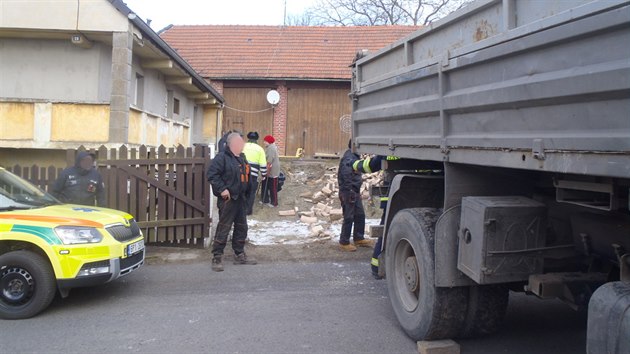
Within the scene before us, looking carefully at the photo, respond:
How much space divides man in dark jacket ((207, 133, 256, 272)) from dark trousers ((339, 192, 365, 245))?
165 cm

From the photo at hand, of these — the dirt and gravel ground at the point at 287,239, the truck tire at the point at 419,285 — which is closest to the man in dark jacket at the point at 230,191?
the dirt and gravel ground at the point at 287,239

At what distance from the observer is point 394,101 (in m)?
4.62

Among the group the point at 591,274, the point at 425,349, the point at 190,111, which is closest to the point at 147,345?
the point at 425,349

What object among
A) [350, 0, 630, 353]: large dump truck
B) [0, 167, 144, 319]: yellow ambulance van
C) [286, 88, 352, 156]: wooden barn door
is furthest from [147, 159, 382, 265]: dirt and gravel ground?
[286, 88, 352, 156]: wooden barn door

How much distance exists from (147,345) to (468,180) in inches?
119

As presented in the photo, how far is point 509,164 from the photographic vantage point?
297 cm

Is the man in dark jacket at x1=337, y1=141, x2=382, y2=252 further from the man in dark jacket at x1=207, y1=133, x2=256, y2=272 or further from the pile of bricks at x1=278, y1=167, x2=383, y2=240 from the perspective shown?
the man in dark jacket at x1=207, y1=133, x2=256, y2=272

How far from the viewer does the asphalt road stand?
163 inches

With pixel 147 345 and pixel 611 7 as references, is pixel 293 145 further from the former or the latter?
pixel 611 7

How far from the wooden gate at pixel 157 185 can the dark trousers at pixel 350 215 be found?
224 centimetres

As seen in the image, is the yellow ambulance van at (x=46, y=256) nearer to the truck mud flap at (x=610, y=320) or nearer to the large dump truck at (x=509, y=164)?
the large dump truck at (x=509, y=164)

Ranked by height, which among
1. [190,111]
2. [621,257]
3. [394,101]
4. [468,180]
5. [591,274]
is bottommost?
[591,274]

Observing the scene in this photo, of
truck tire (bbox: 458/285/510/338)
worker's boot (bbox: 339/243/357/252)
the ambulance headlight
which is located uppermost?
the ambulance headlight

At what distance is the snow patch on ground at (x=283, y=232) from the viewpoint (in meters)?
8.75
